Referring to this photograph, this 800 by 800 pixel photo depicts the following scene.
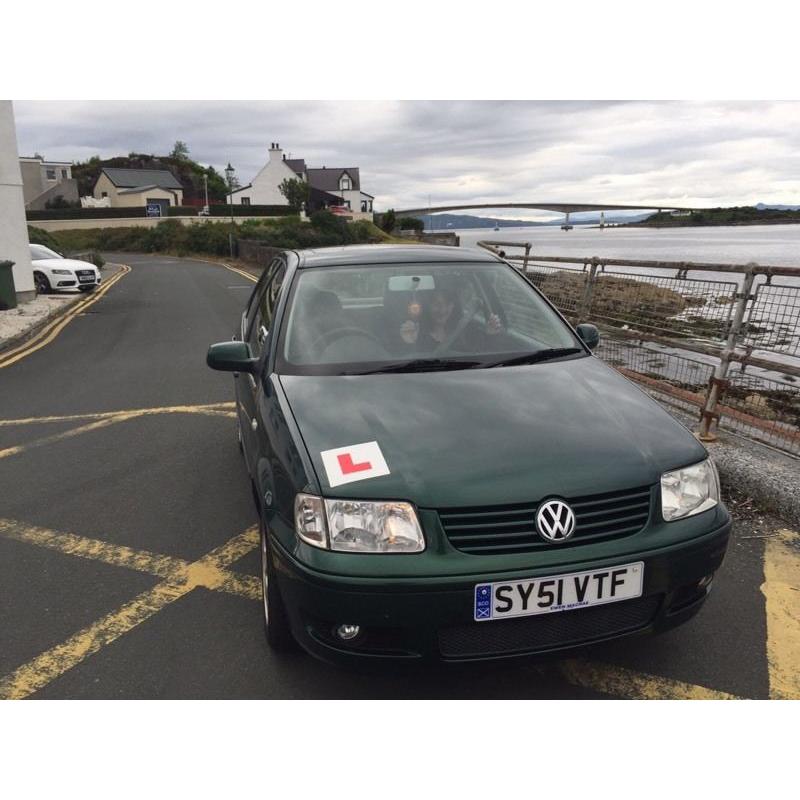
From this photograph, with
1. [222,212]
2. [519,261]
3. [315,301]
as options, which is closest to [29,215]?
[222,212]

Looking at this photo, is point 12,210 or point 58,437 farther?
point 12,210

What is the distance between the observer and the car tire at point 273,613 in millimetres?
2816

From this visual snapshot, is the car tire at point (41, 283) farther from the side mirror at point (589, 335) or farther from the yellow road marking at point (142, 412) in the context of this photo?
the side mirror at point (589, 335)

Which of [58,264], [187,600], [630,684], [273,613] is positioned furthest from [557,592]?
[58,264]

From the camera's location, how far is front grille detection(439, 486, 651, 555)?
233 cm

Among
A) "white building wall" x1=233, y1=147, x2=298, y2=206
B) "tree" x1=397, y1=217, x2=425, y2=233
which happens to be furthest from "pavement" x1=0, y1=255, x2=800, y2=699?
"tree" x1=397, y1=217, x2=425, y2=233

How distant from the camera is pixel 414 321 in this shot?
3623mm

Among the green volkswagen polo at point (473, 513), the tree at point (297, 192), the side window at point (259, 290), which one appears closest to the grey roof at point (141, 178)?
the tree at point (297, 192)

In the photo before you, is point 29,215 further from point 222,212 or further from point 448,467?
point 448,467

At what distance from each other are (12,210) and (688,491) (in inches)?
699

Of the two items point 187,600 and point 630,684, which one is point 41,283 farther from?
point 630,684

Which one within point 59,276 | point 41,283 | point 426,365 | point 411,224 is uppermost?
point 426,365

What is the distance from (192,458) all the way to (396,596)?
11.9 ft

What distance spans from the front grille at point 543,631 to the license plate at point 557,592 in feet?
0.10
